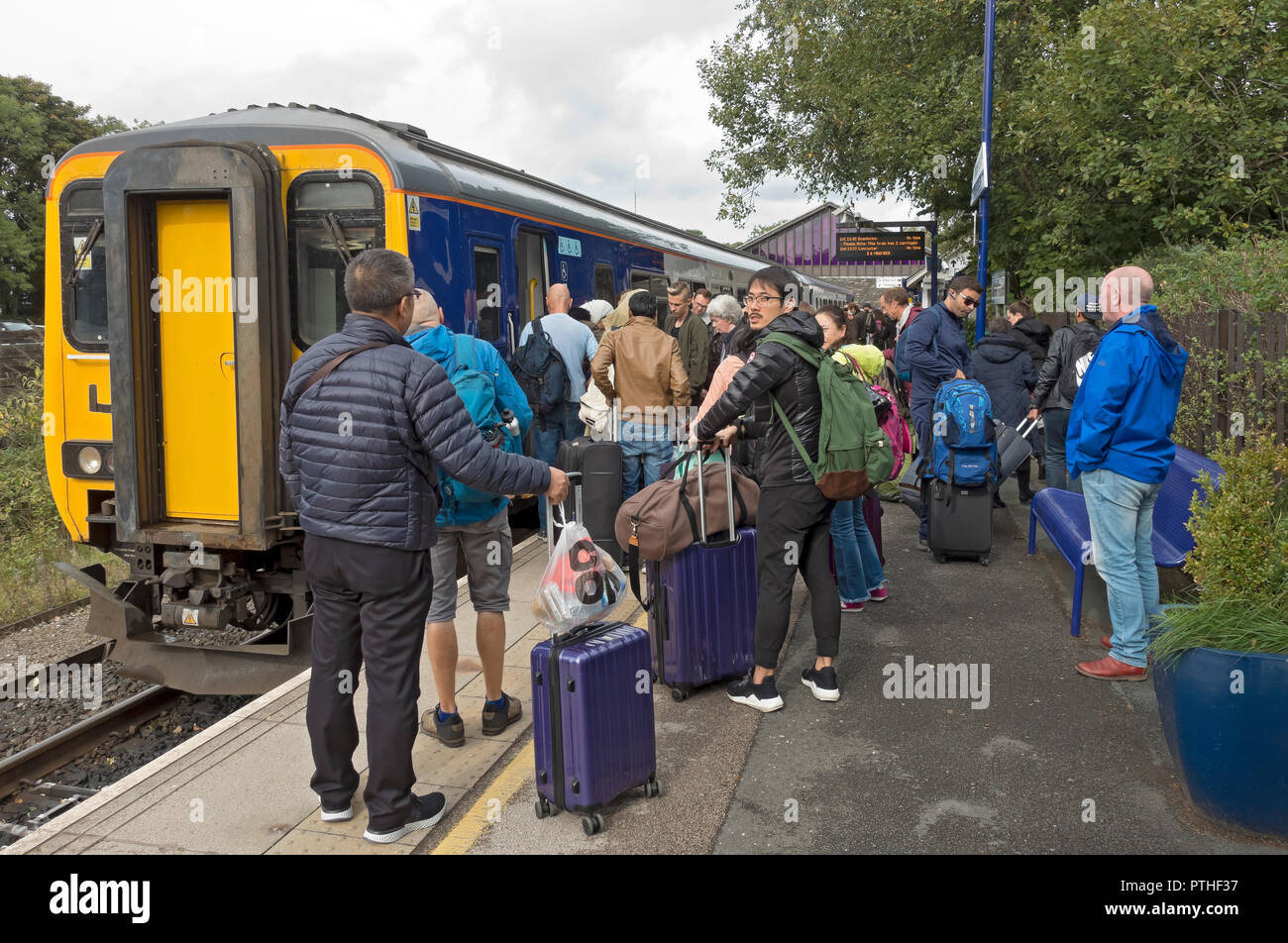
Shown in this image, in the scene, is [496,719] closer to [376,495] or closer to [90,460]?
[376,495]

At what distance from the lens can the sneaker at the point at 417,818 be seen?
11.3 feet

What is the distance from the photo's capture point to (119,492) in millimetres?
5559

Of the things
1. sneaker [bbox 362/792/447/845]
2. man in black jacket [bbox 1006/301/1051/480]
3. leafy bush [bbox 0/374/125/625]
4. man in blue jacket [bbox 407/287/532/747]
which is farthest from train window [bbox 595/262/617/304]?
sneaker [bbox 362/792/447/845]

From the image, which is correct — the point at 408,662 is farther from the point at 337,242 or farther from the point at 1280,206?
the point at 1280,206

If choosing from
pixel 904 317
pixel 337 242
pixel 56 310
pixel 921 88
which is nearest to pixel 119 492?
pixel 56 310

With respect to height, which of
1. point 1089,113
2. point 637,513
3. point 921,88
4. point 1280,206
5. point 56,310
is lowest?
point 637,513

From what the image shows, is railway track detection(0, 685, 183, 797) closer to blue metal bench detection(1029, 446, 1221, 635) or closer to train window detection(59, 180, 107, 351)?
train window detection(59, 180, 107, 351)

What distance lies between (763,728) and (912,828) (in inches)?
40.0

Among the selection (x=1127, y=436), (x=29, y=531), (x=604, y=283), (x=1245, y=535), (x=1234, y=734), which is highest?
(x=604, y=283)

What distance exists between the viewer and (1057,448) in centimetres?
802

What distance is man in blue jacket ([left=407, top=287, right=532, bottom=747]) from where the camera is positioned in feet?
13.4

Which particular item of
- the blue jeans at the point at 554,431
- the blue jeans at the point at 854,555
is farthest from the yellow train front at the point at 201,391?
the blue jeans at the point at 854,555

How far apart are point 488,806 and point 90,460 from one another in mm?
3765

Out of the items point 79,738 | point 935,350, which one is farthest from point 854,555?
point 79,738
